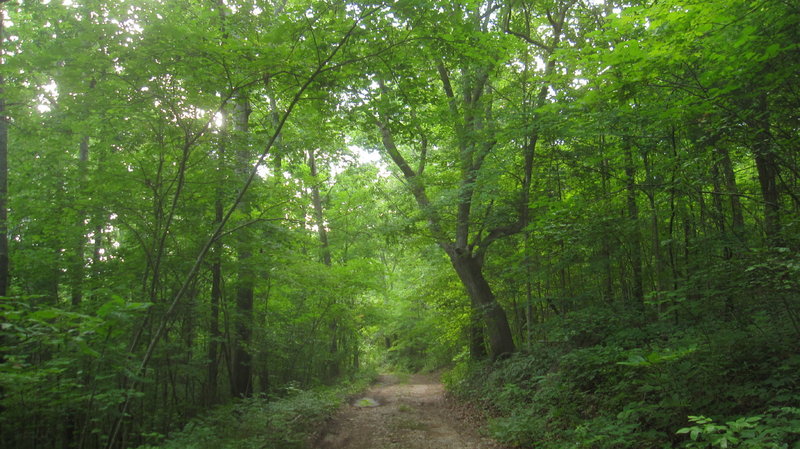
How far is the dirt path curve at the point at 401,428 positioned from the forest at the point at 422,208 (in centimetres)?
54

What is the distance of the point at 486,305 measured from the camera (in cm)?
1046

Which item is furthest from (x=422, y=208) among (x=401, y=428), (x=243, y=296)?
(x=401, y=428)

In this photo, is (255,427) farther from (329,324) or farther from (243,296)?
(329,324)

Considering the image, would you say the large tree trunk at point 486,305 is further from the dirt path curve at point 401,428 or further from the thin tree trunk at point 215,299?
the thin tree trunk at point 215,299

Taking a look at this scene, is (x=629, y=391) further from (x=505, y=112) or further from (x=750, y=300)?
(x=505, y=112)

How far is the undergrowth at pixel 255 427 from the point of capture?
5910 mm

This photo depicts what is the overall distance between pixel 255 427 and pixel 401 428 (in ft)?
9.14

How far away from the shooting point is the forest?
439 centimetres

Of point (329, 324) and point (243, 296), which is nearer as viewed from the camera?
point (243, 296)

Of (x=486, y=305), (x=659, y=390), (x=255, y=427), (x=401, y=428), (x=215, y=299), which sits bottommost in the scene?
(x=401, y=428)

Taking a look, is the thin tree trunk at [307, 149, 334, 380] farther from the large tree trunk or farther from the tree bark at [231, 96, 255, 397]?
the large tree trunk

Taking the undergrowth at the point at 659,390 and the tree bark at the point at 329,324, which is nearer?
the undergrowth at the point at 659,390

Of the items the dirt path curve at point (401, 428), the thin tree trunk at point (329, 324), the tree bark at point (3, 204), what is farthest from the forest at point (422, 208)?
the thin tree trunk at point (329, 324)

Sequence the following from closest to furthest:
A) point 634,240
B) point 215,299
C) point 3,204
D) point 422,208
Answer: point 3,204 → point 634,240 → point 215,299 → point 422,208
